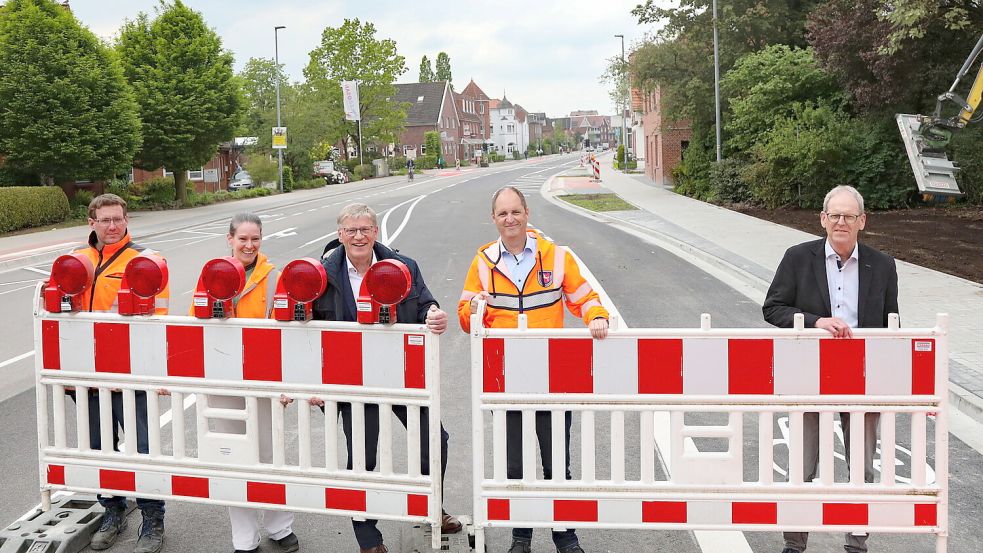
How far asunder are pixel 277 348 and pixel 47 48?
95.6 ft

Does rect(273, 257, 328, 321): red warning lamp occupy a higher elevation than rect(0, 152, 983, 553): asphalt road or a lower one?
higher

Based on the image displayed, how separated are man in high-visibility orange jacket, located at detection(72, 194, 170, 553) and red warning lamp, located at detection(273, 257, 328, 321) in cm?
87

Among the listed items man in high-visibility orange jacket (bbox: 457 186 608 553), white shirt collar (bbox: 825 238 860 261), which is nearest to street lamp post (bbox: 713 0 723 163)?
white shirt collar (bbox: 825 238 860 261)

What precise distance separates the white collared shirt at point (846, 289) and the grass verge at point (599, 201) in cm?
2537

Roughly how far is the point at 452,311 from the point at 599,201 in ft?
74.5

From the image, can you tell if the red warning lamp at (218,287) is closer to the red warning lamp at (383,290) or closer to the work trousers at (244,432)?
the work trousers at (244,432)

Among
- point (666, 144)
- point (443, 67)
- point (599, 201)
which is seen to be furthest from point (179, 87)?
point (443, 67)

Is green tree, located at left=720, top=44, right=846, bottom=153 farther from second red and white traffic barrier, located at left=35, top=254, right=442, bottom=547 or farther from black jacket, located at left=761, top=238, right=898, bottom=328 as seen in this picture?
second red and white traffic barrier, located at left=35, top=254, right=442, bottom=547

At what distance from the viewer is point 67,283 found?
457 centimetres

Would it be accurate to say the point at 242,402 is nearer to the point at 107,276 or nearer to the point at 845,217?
the point at 107,276

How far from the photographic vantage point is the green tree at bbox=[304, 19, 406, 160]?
74000 millimetres

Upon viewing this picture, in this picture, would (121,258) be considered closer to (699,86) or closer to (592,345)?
(592,345)

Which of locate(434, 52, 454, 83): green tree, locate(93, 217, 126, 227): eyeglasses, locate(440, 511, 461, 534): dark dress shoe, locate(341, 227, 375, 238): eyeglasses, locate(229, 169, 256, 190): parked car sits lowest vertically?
locate(440, 511, 461, 534): dark dress shoe

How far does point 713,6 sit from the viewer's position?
103 feet
